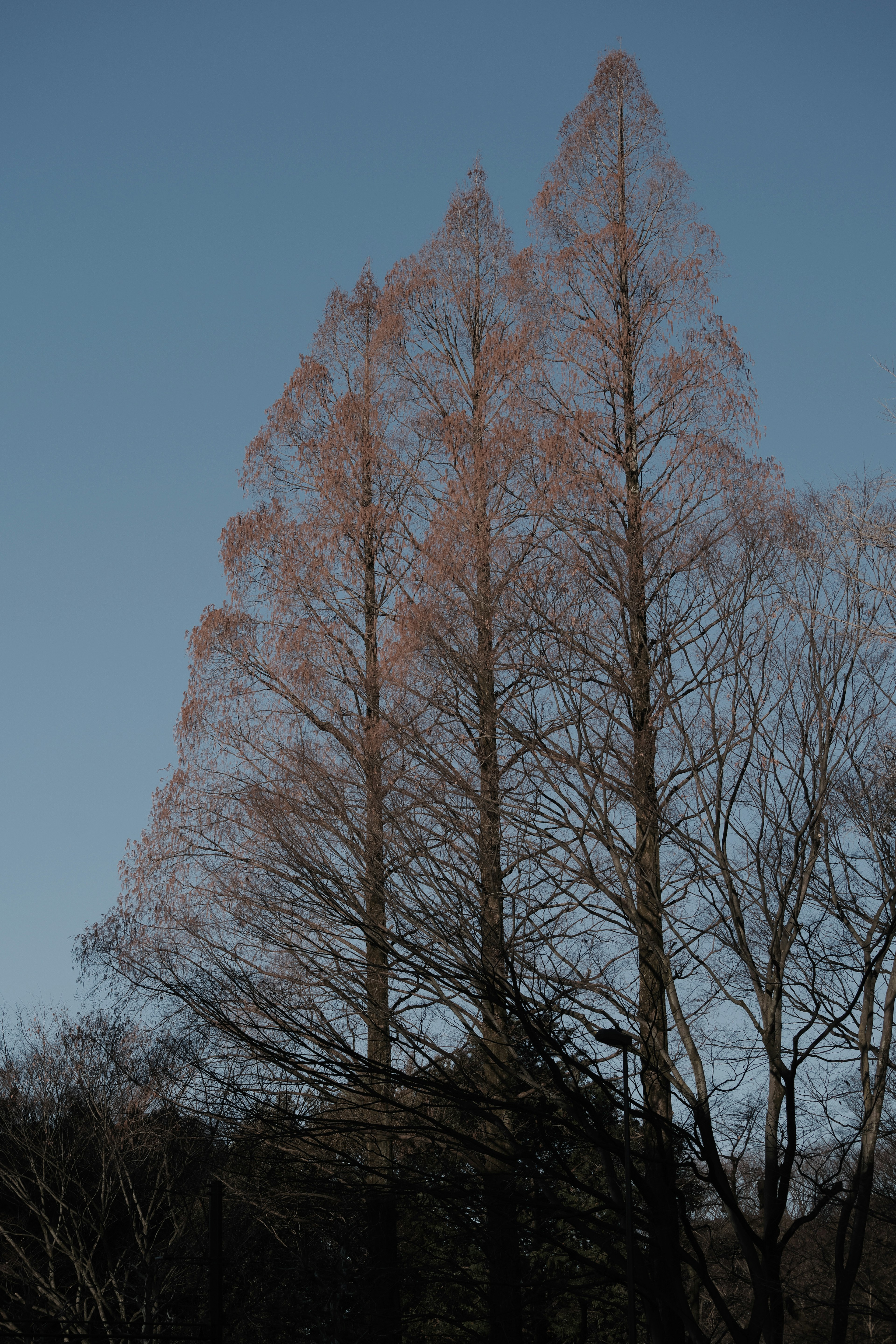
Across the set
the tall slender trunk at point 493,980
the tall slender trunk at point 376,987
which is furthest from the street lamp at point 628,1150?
the tall slender trunk at point 376,987

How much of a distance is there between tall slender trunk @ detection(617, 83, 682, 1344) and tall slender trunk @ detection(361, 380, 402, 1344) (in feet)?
6.89

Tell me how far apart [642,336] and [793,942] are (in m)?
7.07

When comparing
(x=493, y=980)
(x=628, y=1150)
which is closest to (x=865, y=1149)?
(x=628, y=1150)

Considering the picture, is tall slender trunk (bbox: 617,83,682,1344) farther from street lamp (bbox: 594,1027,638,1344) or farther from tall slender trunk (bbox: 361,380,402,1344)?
tall slender trunk (bbox: 361,380,402,1344)

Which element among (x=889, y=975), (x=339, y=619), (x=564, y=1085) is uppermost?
(x=339, y=619)

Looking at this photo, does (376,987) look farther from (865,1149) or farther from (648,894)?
(865,1149)

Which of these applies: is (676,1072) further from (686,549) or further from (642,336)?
(642,336)

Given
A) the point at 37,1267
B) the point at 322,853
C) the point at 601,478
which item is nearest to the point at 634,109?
the point at 601,478

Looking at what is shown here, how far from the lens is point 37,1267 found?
21094 millimetres

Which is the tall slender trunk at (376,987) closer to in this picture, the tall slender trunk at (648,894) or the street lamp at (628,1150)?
the street lamp at (628,1150)

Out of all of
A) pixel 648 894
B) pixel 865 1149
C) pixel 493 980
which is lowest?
pixel 865 1149

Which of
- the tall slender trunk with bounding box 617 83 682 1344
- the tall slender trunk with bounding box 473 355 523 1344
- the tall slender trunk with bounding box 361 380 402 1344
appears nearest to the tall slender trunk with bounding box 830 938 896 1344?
the tall slender trunk with bounding box 617 83 682 1344

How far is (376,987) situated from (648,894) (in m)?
3.08

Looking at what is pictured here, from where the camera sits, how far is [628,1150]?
846 cm
